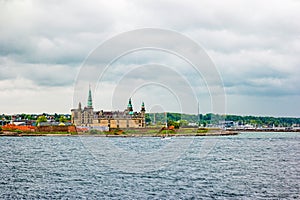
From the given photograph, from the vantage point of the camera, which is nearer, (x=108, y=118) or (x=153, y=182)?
(x=153, y=182)

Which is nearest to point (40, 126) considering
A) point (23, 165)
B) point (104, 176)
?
point (23, 165)

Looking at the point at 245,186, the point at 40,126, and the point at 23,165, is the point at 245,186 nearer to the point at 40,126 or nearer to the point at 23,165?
the point at 23,165

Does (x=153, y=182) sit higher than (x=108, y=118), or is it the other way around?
(x=108, y=118)

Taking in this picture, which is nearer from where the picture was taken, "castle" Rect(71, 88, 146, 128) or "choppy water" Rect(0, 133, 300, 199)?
"choppy water" Rect(0, 133, 300, 199)

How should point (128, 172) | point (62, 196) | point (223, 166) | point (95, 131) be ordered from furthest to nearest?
point (95, 131) → point (223, 166) → point (128, 172) → point (62, 196)

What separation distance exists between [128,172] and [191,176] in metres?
5.51

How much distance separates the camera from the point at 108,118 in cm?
15688

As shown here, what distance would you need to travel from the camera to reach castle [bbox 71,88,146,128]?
153 meters

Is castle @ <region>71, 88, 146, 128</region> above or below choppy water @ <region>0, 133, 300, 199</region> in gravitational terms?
above

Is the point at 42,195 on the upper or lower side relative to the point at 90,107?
lower

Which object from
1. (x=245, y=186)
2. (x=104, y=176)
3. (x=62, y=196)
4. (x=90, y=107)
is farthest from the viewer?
(x=90, y=107)

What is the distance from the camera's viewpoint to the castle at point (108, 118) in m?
153

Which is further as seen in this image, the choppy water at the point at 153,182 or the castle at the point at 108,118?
the castle at the point at 108,118

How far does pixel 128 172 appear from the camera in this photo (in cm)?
3856
